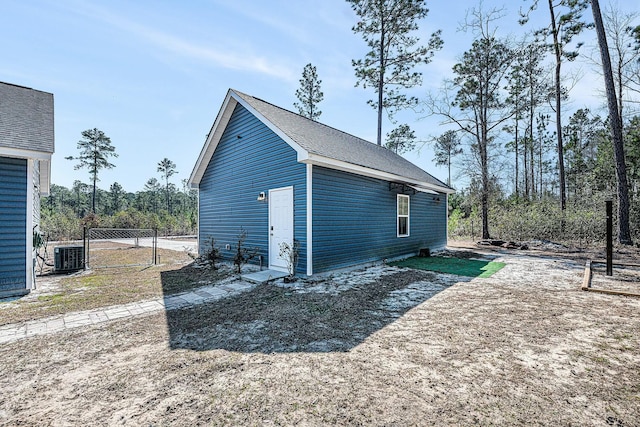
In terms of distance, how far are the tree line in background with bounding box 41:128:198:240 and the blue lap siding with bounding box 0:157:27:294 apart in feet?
14.7

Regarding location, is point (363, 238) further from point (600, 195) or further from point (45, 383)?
point (600, 195)

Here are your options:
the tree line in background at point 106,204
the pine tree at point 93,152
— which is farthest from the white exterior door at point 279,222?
the pine tree at point 93,152

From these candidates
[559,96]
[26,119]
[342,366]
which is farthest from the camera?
[559,96]

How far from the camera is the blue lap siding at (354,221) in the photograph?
6660mm

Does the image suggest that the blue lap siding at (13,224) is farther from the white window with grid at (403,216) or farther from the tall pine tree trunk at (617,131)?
the tall pine tree trunk at (617,131)

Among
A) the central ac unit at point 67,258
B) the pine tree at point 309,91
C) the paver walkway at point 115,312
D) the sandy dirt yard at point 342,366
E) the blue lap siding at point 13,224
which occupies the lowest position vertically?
the paver walkway at point 115,312

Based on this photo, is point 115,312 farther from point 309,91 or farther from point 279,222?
point 309,91

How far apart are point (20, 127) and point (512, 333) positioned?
907 cm

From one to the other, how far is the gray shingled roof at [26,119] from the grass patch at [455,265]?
8620 mm

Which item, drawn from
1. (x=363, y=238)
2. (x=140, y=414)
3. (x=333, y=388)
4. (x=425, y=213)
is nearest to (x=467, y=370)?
(x=333, y=388)

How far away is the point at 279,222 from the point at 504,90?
1534 centimetres

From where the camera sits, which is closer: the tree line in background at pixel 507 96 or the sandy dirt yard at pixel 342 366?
the sandy dirt yard at pixel 342 366

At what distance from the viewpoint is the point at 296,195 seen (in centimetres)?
667

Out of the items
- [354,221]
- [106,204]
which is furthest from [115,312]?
[106,204]
